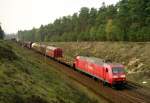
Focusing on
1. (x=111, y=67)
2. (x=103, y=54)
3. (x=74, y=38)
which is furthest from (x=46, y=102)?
(x=74, y=38)

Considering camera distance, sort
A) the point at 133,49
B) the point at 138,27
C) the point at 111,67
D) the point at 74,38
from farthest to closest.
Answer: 1. the point at 74,38
2. the point at 138,27
3. the point at 133,49
4. the point at 111,67

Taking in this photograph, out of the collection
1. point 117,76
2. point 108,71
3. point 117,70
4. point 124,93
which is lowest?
point 124,93

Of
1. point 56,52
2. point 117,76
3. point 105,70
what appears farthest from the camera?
point 56,52

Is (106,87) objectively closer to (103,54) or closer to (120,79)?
(120,79)

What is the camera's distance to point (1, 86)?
19453 mm

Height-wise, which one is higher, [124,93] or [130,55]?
[130,55]

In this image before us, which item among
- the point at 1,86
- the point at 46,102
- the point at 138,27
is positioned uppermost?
the point at 138,27

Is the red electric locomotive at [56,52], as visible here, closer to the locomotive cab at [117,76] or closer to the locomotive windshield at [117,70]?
the locomotive windshield at [117,70]

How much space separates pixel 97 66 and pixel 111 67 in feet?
16.2

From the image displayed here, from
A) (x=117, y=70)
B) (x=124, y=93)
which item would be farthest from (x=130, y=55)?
(x=124, y=93)

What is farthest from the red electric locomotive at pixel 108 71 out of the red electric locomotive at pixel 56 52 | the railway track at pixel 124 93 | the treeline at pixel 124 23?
the red electric locomotive at pixel 56 52

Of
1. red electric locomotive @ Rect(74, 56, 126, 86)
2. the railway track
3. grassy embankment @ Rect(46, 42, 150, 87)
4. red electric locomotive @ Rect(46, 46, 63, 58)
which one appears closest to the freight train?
red electric locomotive @ Rect(74, 56, 126, 86)

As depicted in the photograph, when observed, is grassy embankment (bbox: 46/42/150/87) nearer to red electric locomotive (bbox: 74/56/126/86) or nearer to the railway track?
the railway track

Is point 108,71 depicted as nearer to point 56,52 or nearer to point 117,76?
point 117,76
